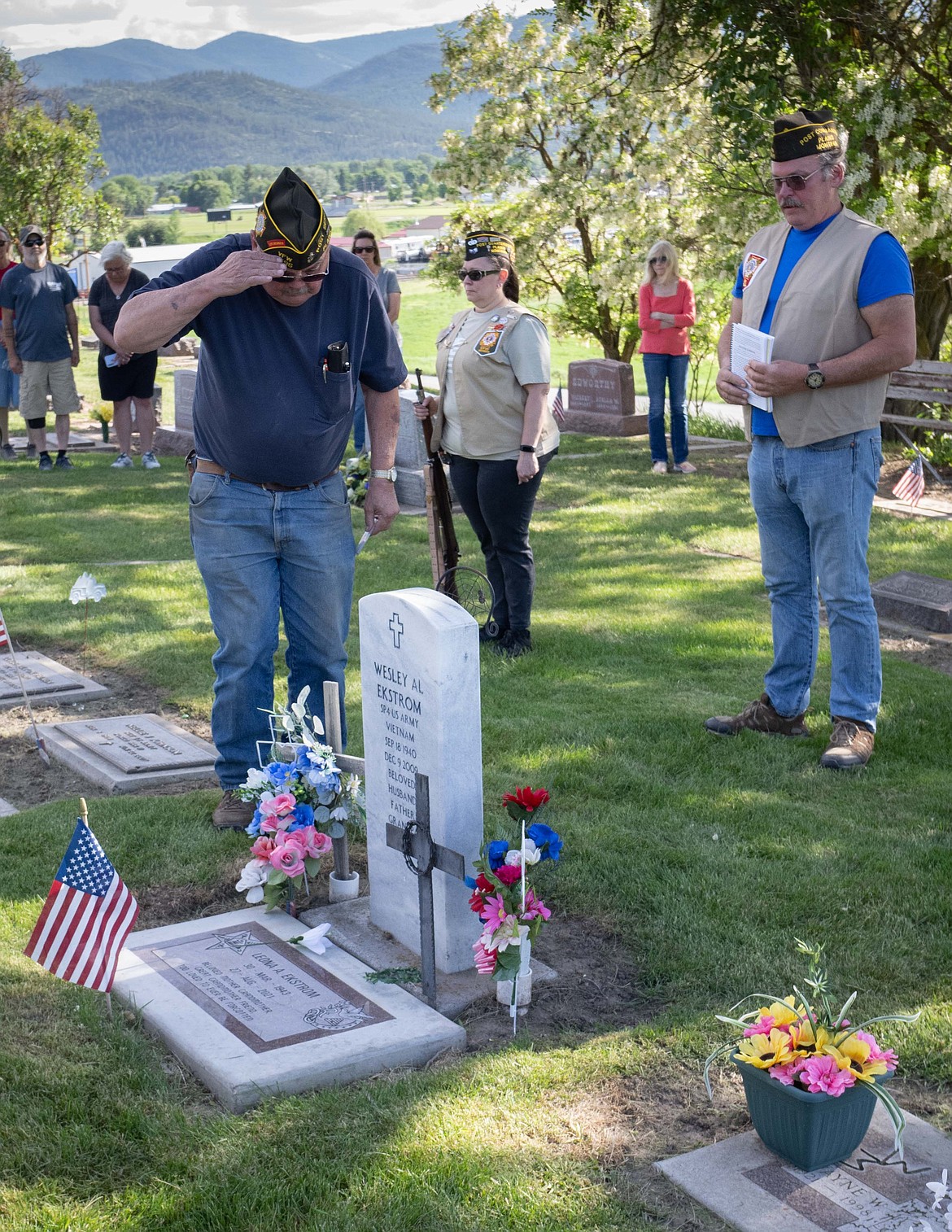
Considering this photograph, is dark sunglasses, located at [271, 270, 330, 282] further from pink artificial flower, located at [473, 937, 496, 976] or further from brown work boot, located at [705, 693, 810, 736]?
brown work boot, located at [705, 693, 810, 736]

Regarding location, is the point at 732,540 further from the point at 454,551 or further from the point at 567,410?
the point at 567,410

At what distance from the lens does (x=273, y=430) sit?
4.27 metres

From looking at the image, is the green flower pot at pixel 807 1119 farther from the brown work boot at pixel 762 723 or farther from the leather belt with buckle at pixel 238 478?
the brown work boot at pixel 762 723

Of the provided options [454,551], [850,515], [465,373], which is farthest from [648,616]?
[850,515]

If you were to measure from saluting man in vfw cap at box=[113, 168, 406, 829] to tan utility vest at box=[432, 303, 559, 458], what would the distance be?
182 cm

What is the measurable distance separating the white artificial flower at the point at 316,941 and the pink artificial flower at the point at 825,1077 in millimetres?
1582

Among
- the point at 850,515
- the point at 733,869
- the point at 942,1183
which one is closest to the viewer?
the point at 942,1183

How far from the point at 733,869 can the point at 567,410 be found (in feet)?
41.6

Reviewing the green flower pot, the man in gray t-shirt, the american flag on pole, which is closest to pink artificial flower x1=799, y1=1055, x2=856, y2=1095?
the green flower pot

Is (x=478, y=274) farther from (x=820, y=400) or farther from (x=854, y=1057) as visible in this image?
(x=854, y=1057)

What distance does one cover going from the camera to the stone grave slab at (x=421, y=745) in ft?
11.9

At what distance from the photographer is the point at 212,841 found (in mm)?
4574

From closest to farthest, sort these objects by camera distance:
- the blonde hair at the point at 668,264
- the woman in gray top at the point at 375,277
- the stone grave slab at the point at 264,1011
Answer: the stone grave slab at the point at 264,1011 < the woman in gray top at the point at 375,277 < the blonde hair at the point at 668,264

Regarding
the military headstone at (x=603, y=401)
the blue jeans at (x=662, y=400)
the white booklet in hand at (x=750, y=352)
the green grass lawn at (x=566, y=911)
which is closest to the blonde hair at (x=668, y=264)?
the blue jeans at (x=662, y=400)
